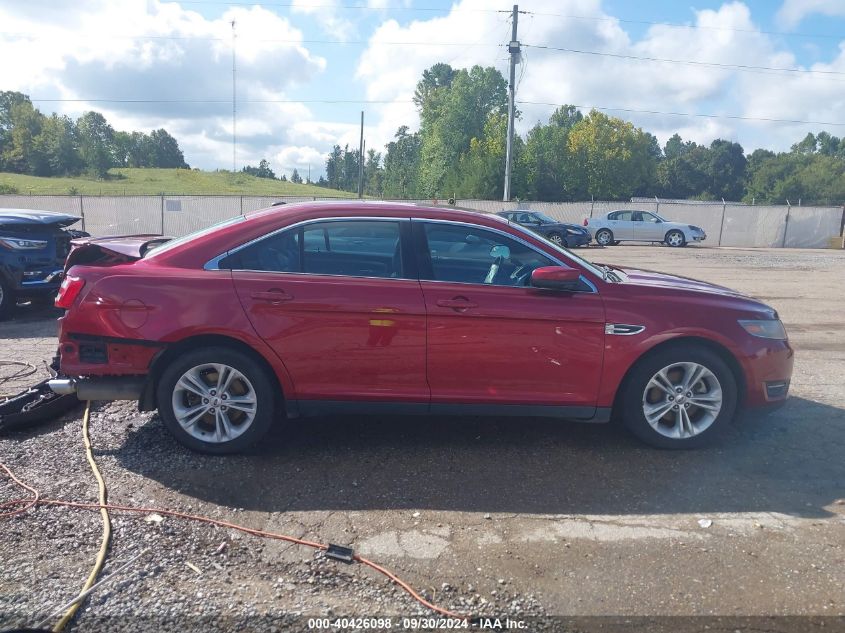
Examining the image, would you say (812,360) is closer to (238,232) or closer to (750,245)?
(238,232)

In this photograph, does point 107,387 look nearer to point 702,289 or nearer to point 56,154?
point 702,289

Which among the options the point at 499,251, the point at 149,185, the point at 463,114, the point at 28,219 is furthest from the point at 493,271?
the point at 463,114

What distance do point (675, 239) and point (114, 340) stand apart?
89.8ft

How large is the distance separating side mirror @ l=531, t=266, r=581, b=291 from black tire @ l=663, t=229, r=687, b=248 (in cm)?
2593

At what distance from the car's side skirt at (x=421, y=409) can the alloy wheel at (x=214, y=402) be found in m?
0.31

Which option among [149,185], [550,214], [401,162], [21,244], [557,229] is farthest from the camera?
[401,162]

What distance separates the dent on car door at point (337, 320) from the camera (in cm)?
439

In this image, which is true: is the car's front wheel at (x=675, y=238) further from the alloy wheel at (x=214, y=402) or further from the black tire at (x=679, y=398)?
the alloy wheel at (x=214, y=402)

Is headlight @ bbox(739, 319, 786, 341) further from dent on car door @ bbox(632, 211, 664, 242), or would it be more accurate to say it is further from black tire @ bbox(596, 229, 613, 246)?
dent on car door @ bbox(632, 211, 664, 242)

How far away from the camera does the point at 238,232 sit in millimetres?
4574

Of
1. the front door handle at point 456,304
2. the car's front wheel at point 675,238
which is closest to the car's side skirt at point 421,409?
the front door handle at point 456,304

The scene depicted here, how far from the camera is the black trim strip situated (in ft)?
14.4

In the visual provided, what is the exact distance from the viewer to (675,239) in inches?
1121

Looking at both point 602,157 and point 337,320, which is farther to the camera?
point 602,157
